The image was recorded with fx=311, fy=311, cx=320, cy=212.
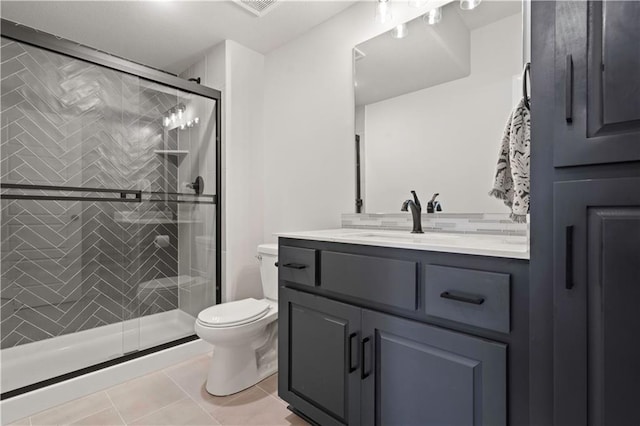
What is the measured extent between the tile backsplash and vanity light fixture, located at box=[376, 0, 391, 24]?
1.20m

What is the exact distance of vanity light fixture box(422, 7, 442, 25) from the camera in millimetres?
1709

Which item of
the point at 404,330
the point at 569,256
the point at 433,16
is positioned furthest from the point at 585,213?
the point at 433,16

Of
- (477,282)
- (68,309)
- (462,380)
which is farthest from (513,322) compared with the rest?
(68,309)

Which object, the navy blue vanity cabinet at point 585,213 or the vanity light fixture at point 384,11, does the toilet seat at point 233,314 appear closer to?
the navy blue vanity cabinet at point 585,213

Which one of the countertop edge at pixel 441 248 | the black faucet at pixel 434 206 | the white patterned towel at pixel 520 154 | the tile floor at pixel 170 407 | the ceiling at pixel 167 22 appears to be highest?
the ceiling at pixel 167 22

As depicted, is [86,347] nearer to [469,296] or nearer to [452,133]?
[469,296]

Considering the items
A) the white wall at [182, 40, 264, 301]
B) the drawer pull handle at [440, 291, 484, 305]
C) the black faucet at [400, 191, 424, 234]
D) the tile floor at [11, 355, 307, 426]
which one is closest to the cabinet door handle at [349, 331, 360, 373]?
the drawer pull handle at [440, 291, 484, 305]

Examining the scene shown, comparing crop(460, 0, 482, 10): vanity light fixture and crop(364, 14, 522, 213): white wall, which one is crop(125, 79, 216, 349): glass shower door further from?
crop(460, 0, 482, 10): vanity light fixture

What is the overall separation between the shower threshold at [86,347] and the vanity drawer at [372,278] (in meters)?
1.62

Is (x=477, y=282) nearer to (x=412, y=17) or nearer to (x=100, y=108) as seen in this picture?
(x=412, y=17)

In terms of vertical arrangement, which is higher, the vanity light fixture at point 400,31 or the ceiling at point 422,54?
the vanity light fixture at point 400,31

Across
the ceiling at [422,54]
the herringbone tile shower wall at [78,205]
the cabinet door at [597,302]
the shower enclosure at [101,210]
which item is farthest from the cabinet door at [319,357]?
the herringbone tile shower wall at [78,205]

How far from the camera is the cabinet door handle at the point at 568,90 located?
731 mm

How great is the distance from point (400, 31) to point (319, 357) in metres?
1.86
